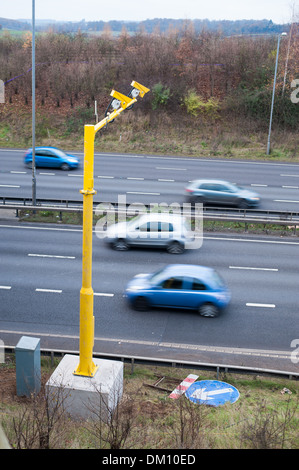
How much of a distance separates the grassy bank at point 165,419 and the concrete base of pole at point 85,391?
7.8 inches

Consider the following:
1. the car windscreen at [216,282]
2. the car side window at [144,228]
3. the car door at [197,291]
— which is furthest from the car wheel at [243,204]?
the car door at [197,291]

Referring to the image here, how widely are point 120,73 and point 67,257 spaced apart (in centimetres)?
3216

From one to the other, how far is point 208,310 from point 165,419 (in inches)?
194

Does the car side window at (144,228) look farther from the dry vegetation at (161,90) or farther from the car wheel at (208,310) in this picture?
the dry vegetation at (161,90)

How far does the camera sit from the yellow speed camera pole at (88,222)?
317 inches

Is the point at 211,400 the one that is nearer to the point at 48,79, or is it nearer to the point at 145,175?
the point at 145,175

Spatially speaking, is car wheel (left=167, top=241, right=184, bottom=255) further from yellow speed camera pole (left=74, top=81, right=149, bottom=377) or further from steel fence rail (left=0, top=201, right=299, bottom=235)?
yellow speed camera pole (left=74, top=81, right=149, bottom=377)

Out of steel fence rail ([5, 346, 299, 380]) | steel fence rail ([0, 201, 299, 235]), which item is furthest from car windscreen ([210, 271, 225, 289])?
steel fence rail ([0, 201, 299, 235])

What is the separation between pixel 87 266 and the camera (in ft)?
28.2

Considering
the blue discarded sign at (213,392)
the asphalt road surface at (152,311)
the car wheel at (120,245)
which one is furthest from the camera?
the car wheel at (120,245)

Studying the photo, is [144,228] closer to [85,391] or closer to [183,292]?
[183,292]

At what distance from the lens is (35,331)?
13.2m

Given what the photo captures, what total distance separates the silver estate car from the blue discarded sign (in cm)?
814

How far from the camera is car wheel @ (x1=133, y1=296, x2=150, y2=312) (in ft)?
46.9
